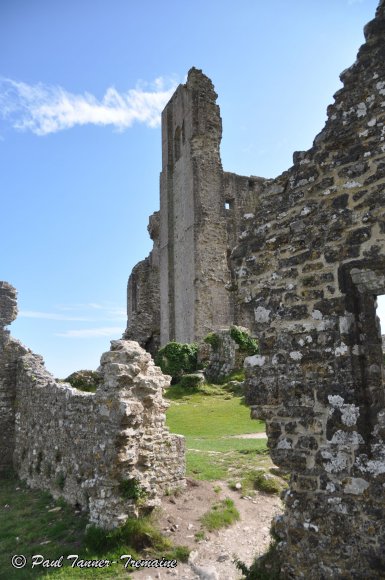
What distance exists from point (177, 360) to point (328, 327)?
70.6 ft

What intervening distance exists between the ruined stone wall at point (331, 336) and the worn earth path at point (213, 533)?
1.92 meters

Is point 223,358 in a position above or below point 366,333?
above

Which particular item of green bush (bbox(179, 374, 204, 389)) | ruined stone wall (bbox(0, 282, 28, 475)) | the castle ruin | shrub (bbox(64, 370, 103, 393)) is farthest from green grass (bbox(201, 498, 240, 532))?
green bush (bbox(179, 374, 204, 389))

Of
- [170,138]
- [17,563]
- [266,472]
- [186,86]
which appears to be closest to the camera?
[17,563]

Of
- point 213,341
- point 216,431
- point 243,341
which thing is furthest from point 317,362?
point 213,341

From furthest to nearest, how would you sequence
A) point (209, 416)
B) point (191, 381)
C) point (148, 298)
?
point (148, 298), point (191, 381), point (209, 416)

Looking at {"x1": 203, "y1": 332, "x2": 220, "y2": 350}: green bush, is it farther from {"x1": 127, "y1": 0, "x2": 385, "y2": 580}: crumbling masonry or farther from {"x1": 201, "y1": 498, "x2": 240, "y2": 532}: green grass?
{"x1": 127, "y1": 0, "x2": 385, "y2": 580}: crumbling masonry

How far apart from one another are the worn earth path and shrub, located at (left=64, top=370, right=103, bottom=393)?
41.8 feet

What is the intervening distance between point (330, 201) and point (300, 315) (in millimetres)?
1246

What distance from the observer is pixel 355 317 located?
14.9ft

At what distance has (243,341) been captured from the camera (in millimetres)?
24203

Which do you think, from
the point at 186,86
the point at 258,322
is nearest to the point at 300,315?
the point at 258,322

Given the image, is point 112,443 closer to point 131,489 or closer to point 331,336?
point 131,489

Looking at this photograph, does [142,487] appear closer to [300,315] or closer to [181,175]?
[300,315]
